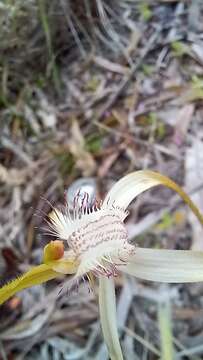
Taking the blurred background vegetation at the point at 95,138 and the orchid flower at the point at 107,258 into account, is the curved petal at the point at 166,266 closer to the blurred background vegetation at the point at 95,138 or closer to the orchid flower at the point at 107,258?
the orchid flower at the point at 107,258

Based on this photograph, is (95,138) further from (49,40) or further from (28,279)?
(28,279)

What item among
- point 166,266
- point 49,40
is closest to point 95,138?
point 49,40

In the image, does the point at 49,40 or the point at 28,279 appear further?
the point at 49,40

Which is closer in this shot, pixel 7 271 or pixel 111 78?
pixel 7 271

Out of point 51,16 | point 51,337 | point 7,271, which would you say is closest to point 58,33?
point 51,16

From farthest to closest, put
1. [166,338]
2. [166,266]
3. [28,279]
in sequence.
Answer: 1. [166,338]
2. [166,266]
3. [28,279]

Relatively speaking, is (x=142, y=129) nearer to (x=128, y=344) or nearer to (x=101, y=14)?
(x=101, y=14)

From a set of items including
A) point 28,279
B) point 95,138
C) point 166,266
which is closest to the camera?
point 28,279
